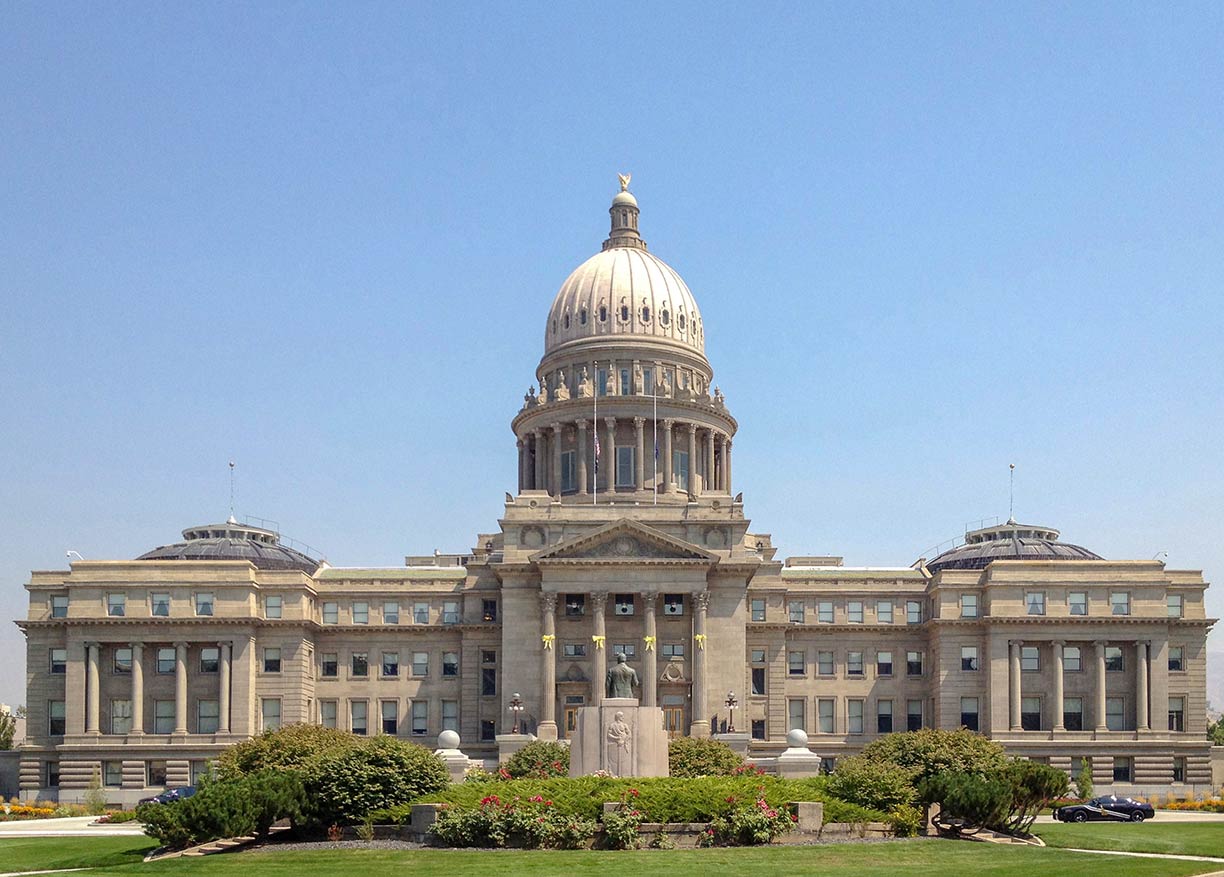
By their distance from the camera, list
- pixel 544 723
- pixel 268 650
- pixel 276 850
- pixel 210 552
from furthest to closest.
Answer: pixel 210 552, pixel 268 650, pixel 544 723, pixel 276 850

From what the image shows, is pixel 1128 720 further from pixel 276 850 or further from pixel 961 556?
pixel 276 850

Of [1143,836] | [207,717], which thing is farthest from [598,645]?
[1143,836]

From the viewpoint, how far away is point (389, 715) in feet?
376

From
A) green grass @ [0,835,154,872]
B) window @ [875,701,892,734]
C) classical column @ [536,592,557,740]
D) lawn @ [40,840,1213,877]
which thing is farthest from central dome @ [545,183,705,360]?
lawn @ [40,840,1213,877]

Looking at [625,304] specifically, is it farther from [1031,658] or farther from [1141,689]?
[1141,689]

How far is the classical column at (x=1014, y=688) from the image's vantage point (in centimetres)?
11050

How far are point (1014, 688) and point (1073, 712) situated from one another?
4850 millimetres

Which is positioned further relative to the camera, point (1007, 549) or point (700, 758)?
point (1007, 549)

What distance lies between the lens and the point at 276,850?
161 ft

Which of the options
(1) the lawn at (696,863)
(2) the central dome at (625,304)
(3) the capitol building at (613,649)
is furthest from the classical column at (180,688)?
(1) the lawn at (696,863)

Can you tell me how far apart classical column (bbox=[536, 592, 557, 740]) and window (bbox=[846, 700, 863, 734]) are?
75.3ft

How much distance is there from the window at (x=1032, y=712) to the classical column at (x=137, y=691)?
62.0 meters

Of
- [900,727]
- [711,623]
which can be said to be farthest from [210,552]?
[900,727]

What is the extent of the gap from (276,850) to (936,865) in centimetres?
2022
